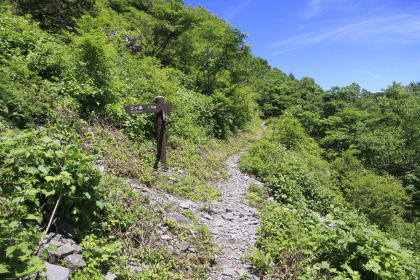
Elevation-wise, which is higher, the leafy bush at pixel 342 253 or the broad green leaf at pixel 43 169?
the broad green leaf at pixel 43 169

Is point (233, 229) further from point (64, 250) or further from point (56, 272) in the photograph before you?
point (56, 272)

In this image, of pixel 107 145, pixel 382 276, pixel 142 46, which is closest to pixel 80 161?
pixel 107 145

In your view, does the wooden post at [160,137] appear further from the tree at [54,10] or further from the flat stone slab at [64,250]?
the tree at [54,10]

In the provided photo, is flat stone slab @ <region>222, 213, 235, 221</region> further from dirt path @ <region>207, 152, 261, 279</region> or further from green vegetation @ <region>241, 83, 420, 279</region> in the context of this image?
green vegetation @ <region>241, 83, 420, 279</region>

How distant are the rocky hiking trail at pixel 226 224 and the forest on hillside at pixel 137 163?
341 mm

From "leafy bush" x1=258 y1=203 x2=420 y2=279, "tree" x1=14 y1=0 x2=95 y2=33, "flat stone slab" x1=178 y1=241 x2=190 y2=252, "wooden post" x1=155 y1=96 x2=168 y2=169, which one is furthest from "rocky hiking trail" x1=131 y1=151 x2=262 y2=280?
"tree" x1=14 y1=0 x2=95 y2=33

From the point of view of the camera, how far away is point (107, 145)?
6.12 meters

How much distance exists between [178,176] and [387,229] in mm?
11274

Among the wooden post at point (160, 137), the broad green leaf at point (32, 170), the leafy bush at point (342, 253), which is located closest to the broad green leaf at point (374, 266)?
the leafy bush at point (342, 253)

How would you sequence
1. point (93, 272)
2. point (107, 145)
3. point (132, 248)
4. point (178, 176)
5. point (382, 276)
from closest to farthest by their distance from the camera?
point (93, 272) < point (382, 276) < point (132, 248) < point (107, 145) < point (178, 176)

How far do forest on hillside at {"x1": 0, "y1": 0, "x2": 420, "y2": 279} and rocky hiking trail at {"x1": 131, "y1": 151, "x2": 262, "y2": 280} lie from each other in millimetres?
341

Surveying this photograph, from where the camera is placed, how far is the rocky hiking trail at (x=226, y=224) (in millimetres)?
4250

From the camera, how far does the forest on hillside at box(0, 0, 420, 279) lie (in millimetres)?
3051

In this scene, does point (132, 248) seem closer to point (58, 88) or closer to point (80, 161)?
point (80, 161)
